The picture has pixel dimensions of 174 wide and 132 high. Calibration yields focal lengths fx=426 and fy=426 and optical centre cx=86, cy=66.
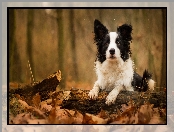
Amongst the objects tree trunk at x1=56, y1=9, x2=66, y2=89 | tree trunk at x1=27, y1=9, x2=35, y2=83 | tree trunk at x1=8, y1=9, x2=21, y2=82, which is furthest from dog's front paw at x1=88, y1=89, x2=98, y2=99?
tree trunk at x1=8, y1=9, x2=21, y2=82

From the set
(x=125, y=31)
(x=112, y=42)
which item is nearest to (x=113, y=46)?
(x=112, y=42)

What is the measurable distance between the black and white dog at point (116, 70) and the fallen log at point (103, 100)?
0.04 meters

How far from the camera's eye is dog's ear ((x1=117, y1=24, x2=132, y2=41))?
3.91m

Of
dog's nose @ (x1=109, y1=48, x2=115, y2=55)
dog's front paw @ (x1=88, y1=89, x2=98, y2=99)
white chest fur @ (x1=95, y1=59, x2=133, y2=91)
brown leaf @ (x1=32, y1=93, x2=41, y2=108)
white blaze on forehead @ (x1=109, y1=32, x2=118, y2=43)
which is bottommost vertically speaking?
brown leaf @ (x1=32, y1=93, x2=41, y2=108)

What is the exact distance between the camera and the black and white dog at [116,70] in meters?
3.90

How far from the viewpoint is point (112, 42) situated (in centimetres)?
386

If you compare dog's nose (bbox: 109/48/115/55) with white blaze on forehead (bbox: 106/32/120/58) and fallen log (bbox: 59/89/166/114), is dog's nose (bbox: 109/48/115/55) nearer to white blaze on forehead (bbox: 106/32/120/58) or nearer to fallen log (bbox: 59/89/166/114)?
white blaze on forehead (bbox: 106/32/120/58)

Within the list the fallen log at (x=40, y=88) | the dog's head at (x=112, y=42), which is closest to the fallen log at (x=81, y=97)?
the fallen log at (x=40, y=88)

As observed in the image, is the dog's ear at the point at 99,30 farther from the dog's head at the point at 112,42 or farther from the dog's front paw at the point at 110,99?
the dog's front paw at the point at 110,99

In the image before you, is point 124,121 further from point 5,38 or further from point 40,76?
point 5,38

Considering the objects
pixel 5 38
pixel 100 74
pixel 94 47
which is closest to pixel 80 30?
pixel 94 47

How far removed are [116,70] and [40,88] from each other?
726 millimetres

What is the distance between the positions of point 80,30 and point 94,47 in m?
0.21

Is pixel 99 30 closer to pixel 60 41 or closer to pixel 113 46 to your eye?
pixel 113 46
